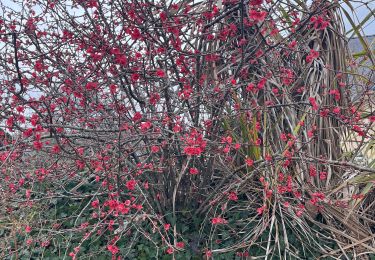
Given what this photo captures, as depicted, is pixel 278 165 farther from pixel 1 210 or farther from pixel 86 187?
pixel 1 210

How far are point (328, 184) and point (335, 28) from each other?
1.46m

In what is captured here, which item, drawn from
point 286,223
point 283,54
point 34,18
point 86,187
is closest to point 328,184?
point 286,223

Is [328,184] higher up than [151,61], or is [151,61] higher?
[151,61]

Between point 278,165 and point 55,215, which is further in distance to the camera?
point 55,215

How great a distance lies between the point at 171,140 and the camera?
104 inches

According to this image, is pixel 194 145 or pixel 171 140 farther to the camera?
pixel 171 140

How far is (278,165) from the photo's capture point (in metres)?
2.78

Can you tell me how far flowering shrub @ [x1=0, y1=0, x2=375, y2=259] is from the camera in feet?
8.02

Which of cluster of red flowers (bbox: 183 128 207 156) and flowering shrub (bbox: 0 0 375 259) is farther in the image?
flowering shrub (bbox: 0 0 375 259)

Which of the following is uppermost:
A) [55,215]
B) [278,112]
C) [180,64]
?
[180,64]

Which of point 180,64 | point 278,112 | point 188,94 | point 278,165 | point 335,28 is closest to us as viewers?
point 188,94

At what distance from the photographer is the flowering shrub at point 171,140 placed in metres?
2.44

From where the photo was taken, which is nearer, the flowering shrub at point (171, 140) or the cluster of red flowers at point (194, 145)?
the cluster of red flowers at point (194, 145)

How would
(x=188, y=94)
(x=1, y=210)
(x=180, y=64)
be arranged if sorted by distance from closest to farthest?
(x=188, y=94)
(x=180, y=64)
(x=1, y=210)
